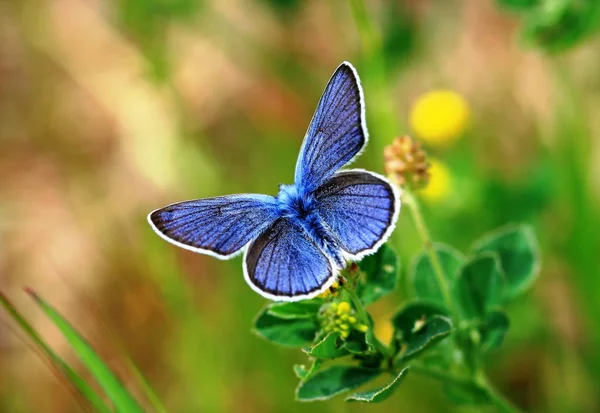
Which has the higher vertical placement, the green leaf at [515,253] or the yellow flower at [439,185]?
the yellow flower at [439,185]

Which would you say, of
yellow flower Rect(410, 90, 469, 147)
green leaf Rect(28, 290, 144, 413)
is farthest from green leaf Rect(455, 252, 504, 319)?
yellow flower Rect(410, 90, 469, 147)

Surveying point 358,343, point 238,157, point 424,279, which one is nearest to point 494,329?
point 424,279

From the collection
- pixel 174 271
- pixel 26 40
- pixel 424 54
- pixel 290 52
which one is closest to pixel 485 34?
pixel 424 54

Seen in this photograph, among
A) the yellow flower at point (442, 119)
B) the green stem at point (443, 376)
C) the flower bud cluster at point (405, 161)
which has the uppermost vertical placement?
the yellow flower at point (442, 119)

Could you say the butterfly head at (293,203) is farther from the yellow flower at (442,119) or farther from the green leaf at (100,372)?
the yellow flower at (442,119)

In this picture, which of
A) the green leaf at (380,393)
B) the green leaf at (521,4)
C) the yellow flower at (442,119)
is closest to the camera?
the green leaf at (380,393)

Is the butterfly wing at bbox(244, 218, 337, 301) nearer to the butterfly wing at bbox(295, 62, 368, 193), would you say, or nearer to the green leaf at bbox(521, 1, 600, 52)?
the butterfly wing at bbox(295, 62, 368, 193)

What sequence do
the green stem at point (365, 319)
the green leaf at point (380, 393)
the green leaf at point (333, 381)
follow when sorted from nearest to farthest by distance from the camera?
the green leaf at point (380, 393), the green stem at point (365, 319), the green leaf at point (333, 381)

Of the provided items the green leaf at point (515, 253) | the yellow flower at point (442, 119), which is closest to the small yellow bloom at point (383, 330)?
the yellow flower at point (442, 119)
